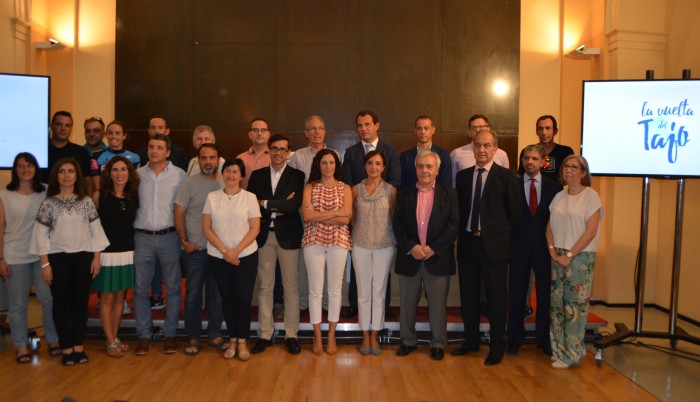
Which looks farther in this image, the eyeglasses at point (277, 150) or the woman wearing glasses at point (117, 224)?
the eyeglasses at point (277, 150)

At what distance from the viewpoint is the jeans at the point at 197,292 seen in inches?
176

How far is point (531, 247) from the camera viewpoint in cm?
455

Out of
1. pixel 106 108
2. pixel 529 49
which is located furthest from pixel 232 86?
pixel 529 49

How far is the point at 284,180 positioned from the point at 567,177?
2.18 metres

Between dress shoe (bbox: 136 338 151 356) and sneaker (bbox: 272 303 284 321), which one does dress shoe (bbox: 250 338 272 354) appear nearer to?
sneaker (bbox: 272 303 284 321)

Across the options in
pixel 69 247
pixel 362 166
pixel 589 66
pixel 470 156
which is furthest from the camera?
pixel 589 66

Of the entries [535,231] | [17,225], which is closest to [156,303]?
[17,225]

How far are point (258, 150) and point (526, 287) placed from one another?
254cm

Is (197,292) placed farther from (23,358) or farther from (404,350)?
(404,350)

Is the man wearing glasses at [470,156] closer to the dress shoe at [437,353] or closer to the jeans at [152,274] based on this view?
the dress shoe at [437,353]

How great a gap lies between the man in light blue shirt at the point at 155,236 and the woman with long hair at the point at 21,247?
699 mm

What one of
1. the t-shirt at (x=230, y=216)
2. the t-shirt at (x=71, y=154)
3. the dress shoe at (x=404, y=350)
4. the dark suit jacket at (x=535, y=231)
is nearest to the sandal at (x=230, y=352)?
the t-shirt at (x=230, y=216)

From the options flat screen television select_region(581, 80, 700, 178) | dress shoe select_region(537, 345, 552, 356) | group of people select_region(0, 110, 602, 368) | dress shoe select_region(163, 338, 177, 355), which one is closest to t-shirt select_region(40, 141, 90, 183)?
group of people select_region(0, 110, 602, 368)

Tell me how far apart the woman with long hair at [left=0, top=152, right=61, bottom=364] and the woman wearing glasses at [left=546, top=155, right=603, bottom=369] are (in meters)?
3.91
